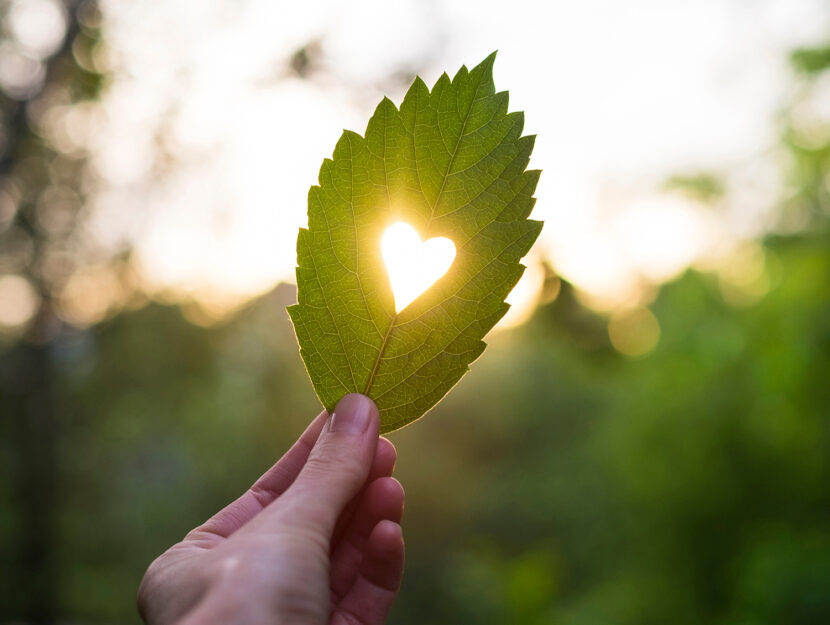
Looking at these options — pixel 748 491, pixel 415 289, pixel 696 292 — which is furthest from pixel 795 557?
pixel 415 289

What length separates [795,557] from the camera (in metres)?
6.18

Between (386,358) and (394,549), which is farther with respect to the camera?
(394,549)

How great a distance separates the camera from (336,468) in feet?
3.76

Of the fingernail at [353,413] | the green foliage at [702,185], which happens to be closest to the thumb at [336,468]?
the fingernail at [353,413]

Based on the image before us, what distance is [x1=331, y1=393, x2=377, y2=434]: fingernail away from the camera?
1.12 m

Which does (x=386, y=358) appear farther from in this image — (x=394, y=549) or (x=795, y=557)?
(x=795, y=557)

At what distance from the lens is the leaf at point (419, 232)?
98 cm

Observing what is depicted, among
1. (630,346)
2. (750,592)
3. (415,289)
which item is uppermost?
(630,346)

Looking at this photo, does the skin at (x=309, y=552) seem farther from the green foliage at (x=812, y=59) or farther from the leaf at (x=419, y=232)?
the green foliage at (x=812, y=59)

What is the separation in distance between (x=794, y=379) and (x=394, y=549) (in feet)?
21.4

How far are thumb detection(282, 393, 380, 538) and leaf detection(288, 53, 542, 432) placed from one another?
0.17 feet

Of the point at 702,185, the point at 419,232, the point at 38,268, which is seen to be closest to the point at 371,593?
the point at 419,232

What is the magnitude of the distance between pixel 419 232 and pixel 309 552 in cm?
56

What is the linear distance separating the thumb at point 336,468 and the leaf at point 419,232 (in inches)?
2.0
